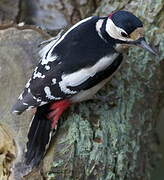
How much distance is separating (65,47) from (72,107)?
24cm

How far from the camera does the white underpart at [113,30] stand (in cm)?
201

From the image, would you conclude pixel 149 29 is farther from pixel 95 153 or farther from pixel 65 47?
pixel 95 153

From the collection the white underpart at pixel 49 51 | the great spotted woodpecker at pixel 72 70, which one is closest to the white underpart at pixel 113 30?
the great spotted woodpecker at pixel 72 70

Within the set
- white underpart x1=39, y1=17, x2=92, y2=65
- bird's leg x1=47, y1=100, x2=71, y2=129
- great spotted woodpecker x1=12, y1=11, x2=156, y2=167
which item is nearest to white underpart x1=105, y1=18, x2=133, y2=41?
great spotted woodpecker x1=12, y1=11, x2=156, y2=167

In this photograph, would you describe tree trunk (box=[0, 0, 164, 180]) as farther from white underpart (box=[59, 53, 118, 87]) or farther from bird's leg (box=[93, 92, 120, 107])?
white underpart (box=[59, 53, 118, 87])

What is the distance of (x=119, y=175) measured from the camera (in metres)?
2.06

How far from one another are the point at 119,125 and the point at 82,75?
257 millimetres

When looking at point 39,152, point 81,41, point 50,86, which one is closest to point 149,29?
point 81,41

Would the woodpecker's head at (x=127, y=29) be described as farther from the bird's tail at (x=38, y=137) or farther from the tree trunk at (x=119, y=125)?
the bird's tail at (x=38, y=137)

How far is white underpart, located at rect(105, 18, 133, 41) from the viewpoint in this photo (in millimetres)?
2012

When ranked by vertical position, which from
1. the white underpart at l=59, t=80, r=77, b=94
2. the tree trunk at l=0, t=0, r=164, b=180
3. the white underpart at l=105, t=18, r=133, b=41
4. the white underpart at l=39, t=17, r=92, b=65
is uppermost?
the white underpart at l=105, t=18, r=133, b=41

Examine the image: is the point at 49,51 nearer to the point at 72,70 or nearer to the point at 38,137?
the point at 72,70

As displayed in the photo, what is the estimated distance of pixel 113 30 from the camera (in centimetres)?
204

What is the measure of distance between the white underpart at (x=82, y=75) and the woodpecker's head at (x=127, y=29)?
0.10 meters
